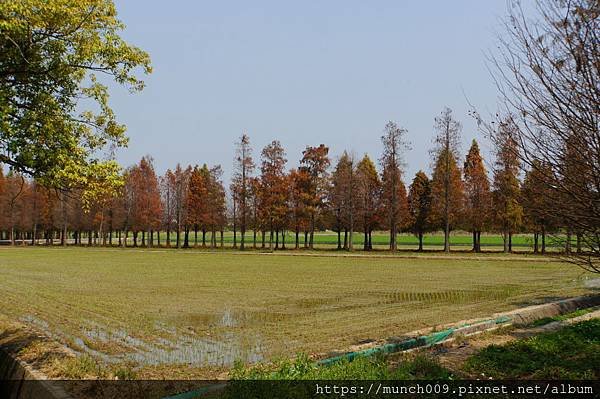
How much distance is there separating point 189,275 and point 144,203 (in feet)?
148

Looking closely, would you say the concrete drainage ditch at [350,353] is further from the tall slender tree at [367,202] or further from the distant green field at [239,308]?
the tall slender tree at [367,202]

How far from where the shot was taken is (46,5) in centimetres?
753

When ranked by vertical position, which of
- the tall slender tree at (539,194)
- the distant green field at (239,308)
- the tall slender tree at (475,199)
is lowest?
the distant green field at (239,308)

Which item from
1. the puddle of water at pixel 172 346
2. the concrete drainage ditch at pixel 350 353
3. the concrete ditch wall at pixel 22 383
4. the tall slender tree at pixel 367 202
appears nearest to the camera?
the concrete ditch wall at pixel 22 383

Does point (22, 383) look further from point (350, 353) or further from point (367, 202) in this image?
point (367, 202)

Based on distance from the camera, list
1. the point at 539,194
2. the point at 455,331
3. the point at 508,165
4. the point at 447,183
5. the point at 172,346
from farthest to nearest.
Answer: the point at 447,183, the point at 172,346, the point at 455,331, the point at 508,165, the point at 539,194

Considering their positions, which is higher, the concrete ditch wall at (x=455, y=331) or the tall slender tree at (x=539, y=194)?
the tall slender tree at (x=539, y=194)

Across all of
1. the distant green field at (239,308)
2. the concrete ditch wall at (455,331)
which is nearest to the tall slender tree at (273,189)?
the distant green field at (239,308)

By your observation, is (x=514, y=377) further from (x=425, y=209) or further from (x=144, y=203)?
(x=144, y=203)

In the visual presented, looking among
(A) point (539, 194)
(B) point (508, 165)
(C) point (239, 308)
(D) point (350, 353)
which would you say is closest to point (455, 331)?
(D) point (350, 353)

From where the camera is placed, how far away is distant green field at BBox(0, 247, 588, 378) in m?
9.33

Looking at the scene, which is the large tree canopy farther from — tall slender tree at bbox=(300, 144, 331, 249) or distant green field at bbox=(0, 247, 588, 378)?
tall slender tree at bbox=(300, 144, 331, 249)

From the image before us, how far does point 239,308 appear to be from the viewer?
14.4 metres

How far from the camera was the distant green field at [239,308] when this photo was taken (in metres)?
9.33
